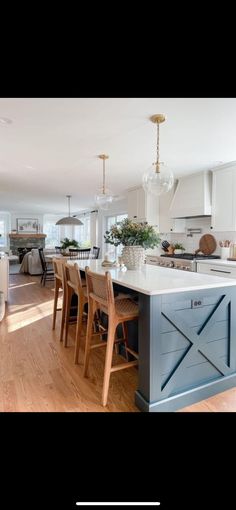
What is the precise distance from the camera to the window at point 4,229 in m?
11.3

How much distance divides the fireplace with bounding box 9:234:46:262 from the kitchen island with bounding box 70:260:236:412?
1024 centimetres

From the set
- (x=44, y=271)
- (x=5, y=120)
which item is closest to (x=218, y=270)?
(x=5, y=120)

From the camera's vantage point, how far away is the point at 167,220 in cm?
504

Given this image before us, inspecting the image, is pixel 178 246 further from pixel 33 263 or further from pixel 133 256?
pixel 33 263

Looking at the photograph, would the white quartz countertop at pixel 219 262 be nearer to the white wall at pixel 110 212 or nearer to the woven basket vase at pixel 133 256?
the woven basket vase at pixel 133 256

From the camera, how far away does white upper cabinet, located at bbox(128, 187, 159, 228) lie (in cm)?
522

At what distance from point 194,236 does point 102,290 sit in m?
3.36

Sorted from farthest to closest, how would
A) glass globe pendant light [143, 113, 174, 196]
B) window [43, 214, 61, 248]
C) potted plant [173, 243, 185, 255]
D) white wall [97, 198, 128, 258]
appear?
window [43, 214, 61, 248] < white wall [97, 198, 128, 258] < potted plant [173, 243, 185, 255] < glass globe pendant light [143, 113, 174, 196]

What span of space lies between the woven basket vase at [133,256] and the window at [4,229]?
10.1m

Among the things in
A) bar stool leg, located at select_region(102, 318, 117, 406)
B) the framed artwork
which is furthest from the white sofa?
bar stool leg, located at select_region(102, 318, 117, 406)

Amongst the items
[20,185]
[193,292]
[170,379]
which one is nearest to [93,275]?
[193,292]

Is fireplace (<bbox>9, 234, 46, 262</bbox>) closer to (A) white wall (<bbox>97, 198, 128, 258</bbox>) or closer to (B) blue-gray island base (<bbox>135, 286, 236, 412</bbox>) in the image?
(A) white wall (<bbox>97, 198, 128, 258</bbox>)
